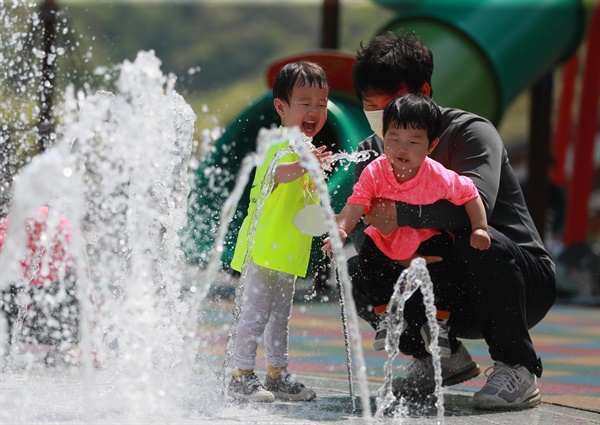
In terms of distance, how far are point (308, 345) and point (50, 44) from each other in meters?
3.24

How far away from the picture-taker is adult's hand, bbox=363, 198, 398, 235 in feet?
10.3

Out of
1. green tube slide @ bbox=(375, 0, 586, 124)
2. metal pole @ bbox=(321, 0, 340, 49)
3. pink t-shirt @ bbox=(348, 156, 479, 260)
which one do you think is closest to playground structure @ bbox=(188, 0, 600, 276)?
green tube slide @ bbox=(375, 0, 586, 124)

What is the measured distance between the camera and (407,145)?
3.04 m

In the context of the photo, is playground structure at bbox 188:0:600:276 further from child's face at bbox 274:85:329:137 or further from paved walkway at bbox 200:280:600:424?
child's face at bbox 274:85:329:137

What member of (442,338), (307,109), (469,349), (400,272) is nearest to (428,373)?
(442,338)

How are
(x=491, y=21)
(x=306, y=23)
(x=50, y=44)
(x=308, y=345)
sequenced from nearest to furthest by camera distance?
(x=308, y=345) → (x=50, y=44) → (x=491, y=21) → (x=306, y=23)

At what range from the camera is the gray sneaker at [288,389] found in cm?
327

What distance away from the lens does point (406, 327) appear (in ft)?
10.9

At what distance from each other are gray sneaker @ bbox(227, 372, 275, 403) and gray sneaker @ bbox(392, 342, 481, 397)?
464mm

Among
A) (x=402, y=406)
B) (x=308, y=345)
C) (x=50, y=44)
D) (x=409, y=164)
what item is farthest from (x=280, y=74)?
(x=50, y=44)

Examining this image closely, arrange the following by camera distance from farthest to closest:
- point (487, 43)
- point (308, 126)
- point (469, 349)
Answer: point (487, 43) < point (469, 349) < point (308, 126)

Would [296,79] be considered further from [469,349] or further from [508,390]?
[469,349]

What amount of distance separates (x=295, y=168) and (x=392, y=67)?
0.45 metres

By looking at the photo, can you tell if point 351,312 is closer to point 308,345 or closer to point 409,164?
point 409,164
